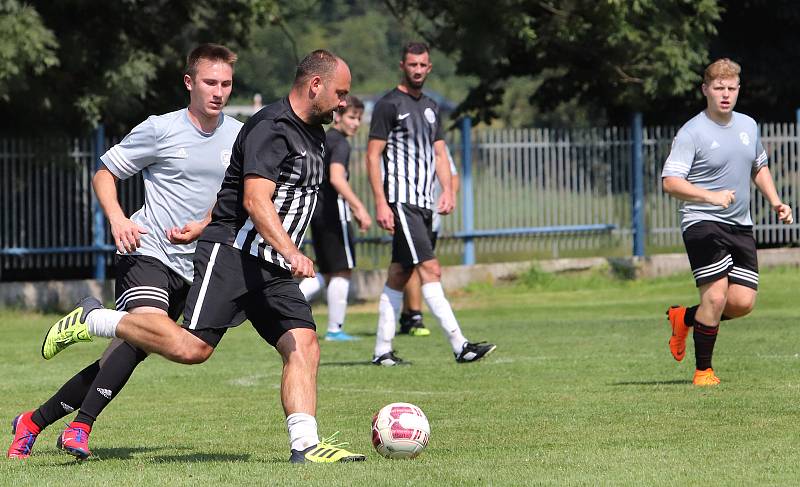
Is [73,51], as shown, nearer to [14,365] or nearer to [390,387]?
[14,365]

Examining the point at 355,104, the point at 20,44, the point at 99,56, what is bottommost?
the point at 355,104

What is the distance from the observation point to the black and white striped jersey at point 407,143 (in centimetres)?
1228

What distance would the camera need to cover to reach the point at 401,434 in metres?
7.30

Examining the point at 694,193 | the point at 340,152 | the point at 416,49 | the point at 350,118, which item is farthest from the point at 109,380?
the point at 340,152

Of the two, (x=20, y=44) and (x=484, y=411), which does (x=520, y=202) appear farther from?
(x=484, y=411)

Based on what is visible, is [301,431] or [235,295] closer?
[301,431]

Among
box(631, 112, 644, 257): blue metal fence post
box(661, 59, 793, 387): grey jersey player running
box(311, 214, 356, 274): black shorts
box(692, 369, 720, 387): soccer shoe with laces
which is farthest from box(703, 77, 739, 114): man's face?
box(631, 112, 644, 257): blue metal fence post

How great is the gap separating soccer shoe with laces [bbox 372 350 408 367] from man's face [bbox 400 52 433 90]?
2.19 metres

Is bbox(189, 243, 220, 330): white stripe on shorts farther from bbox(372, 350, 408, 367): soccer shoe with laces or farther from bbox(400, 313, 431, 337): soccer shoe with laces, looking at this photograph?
bbox(400, 313, 431, 337): soccer shoe with laces

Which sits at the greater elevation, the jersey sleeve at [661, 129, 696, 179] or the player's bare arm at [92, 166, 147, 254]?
the jersey sleeve at [661, 129, 696, 179]

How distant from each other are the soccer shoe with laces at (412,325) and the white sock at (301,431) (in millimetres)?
8541

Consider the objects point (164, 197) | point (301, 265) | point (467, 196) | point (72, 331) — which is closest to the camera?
point (301, 265)

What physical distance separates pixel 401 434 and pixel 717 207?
141 inches

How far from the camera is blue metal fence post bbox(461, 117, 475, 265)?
22.1 metres
